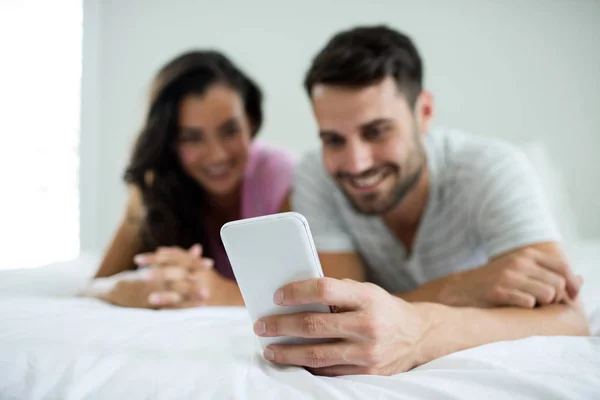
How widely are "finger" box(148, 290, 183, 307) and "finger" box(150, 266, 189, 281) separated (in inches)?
1.6

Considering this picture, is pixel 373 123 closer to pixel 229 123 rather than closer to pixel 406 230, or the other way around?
pixel 406 230

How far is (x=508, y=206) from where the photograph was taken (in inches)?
33.1

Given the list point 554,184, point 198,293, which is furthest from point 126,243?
point 554,184

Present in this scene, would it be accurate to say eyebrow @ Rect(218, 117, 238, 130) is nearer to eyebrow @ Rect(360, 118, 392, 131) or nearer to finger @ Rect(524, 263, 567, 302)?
eyebrow @ Rect(360, 118, 392, 131)

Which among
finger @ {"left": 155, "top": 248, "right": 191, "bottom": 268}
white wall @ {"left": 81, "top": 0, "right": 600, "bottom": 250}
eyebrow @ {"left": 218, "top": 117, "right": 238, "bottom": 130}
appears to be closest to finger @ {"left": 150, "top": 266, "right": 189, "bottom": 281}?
finger @ {"left": 155, "top": 248, "right": 191, "bottom": 268}

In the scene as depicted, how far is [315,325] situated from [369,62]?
616mm

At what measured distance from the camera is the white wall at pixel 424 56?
1806mm

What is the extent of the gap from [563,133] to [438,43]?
58cm

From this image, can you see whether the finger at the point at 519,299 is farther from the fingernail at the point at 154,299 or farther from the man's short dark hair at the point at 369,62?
the fingernail at the point at 154,299

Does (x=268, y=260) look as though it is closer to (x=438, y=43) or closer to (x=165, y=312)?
(x=165, y=312)

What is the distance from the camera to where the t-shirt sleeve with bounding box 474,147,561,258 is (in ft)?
2.63

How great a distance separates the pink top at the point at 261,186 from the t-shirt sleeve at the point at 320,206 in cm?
7

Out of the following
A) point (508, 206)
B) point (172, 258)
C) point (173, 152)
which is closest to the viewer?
point (508, 206)

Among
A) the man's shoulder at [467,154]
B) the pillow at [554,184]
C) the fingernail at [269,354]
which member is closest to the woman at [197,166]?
the man's shoulder at [467,154]
